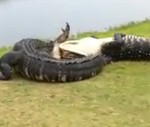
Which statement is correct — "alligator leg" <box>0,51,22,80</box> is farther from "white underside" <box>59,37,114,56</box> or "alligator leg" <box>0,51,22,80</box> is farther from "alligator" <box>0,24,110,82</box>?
"white underside" <box>59,37,114,56</box>

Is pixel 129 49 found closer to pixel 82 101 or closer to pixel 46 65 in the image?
pixel 46 65

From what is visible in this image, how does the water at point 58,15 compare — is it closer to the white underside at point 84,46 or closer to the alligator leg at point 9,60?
the white underside at point 84,46

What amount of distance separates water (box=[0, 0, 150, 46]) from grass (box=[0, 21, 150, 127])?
433 centimetres

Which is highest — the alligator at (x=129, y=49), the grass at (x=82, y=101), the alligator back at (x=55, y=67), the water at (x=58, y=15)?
the water at (x=58, y=15)

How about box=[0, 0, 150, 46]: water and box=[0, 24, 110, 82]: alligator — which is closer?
box=[0, 24, 110, 82]: alligator

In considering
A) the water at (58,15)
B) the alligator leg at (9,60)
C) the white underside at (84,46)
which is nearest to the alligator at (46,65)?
the alligator leg at (9,60)

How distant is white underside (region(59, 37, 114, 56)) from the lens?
262 inches

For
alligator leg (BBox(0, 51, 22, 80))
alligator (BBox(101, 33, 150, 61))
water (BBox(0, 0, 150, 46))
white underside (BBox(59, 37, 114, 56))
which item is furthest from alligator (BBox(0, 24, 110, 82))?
water (BBox(0, 0, 150, 46))

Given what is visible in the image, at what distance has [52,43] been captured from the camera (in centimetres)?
702

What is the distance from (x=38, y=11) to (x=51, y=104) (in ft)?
27.5

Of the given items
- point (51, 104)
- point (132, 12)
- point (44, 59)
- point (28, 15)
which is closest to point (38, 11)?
point (28, 15)

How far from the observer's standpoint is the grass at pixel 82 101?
4.90 metres

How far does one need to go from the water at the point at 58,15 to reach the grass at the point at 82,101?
433 centimetres

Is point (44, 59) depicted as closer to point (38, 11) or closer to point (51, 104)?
point (51, 104)
